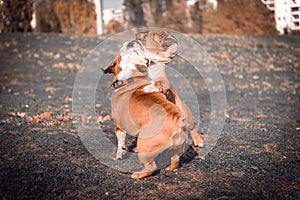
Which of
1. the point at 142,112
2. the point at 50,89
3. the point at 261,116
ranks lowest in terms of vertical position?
the point at 50,89

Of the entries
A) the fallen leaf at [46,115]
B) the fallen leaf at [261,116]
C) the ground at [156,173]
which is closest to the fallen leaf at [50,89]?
the ground at [156,173]

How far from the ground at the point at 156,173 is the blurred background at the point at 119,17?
5.02 meters

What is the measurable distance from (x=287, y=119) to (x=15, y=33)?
1325 cm

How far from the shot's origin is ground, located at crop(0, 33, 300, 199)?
362cm

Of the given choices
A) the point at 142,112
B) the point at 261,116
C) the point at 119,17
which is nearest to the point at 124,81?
the point at 142,112

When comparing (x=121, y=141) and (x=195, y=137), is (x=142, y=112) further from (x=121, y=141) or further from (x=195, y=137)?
(x=195, y=137)

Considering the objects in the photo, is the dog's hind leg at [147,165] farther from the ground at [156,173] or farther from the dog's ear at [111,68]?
the dog's ear at [111,68]

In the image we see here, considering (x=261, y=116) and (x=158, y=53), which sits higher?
(x=158, y=53)

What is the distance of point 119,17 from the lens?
2192cm

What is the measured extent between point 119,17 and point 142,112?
62.5 ft

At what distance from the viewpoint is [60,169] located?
13.6ft

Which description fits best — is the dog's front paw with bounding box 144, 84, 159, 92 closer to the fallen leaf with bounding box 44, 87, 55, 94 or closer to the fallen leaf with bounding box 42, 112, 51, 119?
the fallen leaf with bounding box 42, 112, 51, 119

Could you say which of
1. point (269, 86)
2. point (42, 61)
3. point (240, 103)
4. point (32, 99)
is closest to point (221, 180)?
point (240, 103)

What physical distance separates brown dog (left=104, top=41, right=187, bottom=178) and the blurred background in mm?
10971
